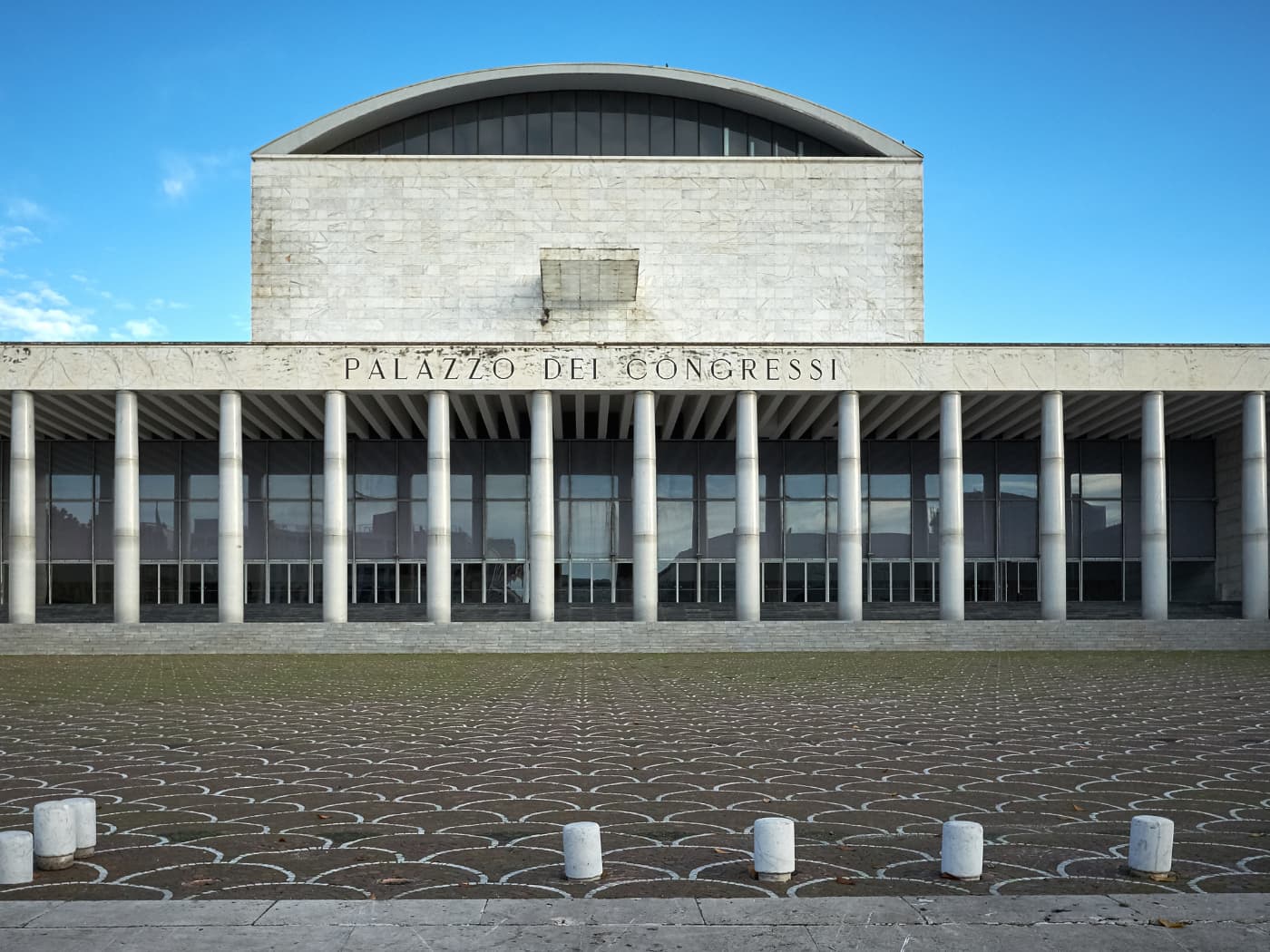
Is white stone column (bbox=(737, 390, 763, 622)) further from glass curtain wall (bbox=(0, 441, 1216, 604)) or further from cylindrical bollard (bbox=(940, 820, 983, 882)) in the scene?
cylindrical bollard (bbox=(940, 820, 983, 882))

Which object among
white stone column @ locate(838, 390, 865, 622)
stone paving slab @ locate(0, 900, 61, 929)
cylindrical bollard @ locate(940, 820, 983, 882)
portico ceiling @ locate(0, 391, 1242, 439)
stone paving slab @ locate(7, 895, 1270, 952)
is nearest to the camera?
stone paving slab @ locate(7, 895, 1270, 952)

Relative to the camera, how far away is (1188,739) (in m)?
13.5

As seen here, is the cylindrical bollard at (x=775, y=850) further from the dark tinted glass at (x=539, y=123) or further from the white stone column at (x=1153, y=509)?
the dark tinted glass at (x=539, y=123)

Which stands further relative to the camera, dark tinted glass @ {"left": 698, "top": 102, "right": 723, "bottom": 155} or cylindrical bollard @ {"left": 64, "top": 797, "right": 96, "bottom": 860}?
dark tinted glass @ {"left": 698, "top": 102, "right": 723, "bottom": 155}

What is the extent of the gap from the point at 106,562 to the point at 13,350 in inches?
546

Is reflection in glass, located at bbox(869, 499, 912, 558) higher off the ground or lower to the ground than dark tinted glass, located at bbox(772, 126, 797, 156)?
lower

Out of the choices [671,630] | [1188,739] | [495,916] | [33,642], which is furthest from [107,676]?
[495,916]

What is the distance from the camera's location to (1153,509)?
41594 millimetres

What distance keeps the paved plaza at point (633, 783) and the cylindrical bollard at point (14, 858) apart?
0.23 feet

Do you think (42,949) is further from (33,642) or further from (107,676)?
(33,642)

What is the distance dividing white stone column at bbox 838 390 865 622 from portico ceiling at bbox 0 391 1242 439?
110 centimetres

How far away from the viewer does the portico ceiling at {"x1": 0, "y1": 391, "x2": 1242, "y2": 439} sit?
43.3m

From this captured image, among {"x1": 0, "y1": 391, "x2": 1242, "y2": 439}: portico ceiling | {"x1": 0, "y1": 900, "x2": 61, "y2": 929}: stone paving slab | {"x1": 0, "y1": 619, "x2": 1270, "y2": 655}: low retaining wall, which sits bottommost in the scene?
{"x1": 0, "y1": 619, "x2": 1270, "y2": 655}: low retaining wall

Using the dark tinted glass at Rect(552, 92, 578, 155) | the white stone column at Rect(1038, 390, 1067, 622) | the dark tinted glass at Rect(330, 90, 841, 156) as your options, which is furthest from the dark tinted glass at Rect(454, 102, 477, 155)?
the white stone column at Rect(1038, 390, 1067, 622)
